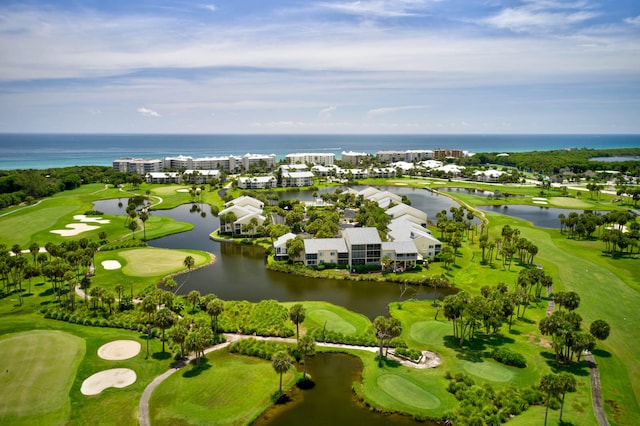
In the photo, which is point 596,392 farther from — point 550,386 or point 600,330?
point 600,330

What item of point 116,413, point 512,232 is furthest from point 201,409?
point 512,232

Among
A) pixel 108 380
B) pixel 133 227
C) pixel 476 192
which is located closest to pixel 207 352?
pixel 108 380

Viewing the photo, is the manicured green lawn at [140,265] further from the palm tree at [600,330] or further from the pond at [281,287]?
the palm tree at [600,330]

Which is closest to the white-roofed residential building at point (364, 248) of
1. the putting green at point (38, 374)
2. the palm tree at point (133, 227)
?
the putting green at point (38, 374)

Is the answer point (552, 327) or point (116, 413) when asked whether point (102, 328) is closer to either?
point (116, 413)

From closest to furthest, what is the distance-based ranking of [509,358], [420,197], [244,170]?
[509,358] < [420,197] < [244,170]

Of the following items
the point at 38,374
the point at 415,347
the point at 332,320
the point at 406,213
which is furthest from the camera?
the point at 406,213

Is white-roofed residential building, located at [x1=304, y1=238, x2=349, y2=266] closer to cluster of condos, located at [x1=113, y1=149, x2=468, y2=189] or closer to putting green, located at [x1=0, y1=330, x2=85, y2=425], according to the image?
putting green, located at [x1=0, y1=330, x2=85, y2=425]
